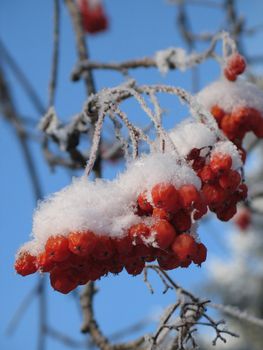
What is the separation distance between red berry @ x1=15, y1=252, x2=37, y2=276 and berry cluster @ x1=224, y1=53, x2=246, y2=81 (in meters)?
1.02

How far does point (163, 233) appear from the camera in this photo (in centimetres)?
105

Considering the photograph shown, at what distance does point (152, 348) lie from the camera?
1.41 meters

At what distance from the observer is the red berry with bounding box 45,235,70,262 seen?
42.0 inches

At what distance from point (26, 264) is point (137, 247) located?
0.81 ft

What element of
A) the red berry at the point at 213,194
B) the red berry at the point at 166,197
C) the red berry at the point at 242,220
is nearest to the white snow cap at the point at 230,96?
the red berry at the point at 213,194

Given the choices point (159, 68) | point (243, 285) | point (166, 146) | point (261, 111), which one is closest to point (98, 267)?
point (166, 146)

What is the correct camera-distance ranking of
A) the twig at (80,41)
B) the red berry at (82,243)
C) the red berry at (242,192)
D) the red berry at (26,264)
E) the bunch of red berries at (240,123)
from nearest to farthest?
1. the red berry at (82,243)
2. the red berry at (26,264)
3. the red berry at (242,192)
4. the bunch of red berries at (240,123)
5. the twig at (80,41)

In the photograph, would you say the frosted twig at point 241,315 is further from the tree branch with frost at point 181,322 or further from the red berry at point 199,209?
the red berry at point 199,209

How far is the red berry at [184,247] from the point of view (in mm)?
1052

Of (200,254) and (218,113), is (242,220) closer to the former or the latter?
(218,113)

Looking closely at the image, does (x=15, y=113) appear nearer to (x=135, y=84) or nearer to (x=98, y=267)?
(x=135, y=84)

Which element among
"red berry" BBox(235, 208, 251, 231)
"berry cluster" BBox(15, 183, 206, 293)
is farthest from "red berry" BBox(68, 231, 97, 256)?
"red berry" BBox(235, 208, 251, 231)

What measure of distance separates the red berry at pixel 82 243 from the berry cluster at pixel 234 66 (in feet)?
3.24

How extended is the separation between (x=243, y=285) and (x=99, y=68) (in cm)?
1161
